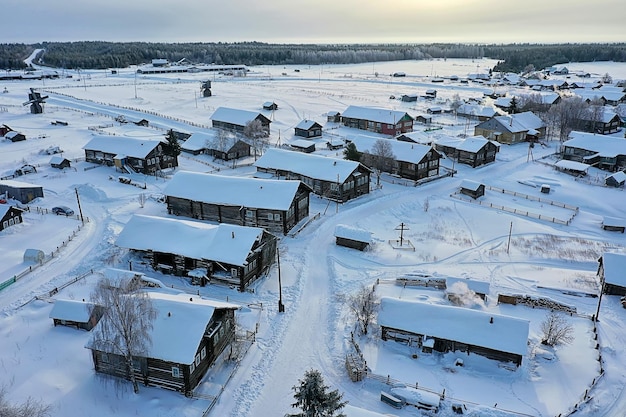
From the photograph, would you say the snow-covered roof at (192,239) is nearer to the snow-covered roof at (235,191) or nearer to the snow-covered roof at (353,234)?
the snow-covered roof at (235,191)

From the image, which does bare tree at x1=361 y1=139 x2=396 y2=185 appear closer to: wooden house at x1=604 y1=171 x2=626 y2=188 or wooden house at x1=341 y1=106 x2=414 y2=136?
wooden house at x1=341 y1=106 x2=414 y2=136

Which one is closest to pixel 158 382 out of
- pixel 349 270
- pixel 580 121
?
pixel 349 270

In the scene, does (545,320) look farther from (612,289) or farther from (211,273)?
(211,273)

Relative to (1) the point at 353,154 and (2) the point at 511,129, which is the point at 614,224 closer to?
(1) the point at 353,154

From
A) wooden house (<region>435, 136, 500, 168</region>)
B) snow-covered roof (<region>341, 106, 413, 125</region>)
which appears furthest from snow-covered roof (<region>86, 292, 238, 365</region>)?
snow-covered roof (<region>341, 106, 413, 125</region>)

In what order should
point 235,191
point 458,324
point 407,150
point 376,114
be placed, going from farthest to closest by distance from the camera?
point 376,114 < point 407,150 < point 235,191 < point 458,324

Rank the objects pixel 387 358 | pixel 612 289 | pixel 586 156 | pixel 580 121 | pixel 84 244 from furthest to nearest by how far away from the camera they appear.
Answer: pixel 580 121, pixel 586 156, pixel 84 244, pixel 612 289, pixel 387 358

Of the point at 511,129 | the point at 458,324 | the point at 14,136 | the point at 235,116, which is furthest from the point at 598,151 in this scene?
the point at 14,136
